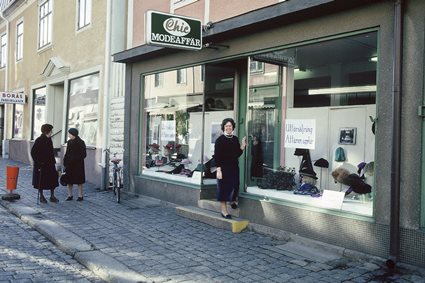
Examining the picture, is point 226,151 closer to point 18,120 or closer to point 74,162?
point 74,162

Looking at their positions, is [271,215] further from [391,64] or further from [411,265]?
[391,64]

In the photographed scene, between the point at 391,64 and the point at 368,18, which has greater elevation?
the point at 368,18

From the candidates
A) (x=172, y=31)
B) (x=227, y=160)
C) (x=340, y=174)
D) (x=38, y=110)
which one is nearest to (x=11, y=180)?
(x=172, y=31)

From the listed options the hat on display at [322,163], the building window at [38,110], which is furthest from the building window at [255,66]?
the building window at [38,110]

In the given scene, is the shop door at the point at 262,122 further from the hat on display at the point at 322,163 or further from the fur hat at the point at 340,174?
the fur hat at the point at 340,174

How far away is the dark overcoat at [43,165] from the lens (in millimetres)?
9641

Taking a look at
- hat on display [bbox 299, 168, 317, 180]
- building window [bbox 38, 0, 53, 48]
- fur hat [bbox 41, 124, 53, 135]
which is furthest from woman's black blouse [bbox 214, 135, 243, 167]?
building window [bbox 38, 0, 53, 48]

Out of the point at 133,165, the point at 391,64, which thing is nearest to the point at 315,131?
the point at 391,64

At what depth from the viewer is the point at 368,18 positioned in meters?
5.61

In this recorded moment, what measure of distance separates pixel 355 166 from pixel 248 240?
193cm

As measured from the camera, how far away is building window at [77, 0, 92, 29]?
13218 millimetres

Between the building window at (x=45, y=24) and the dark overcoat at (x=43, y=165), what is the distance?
7.84m

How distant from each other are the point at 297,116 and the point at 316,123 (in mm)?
372

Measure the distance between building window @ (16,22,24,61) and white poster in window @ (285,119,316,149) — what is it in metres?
16.2
